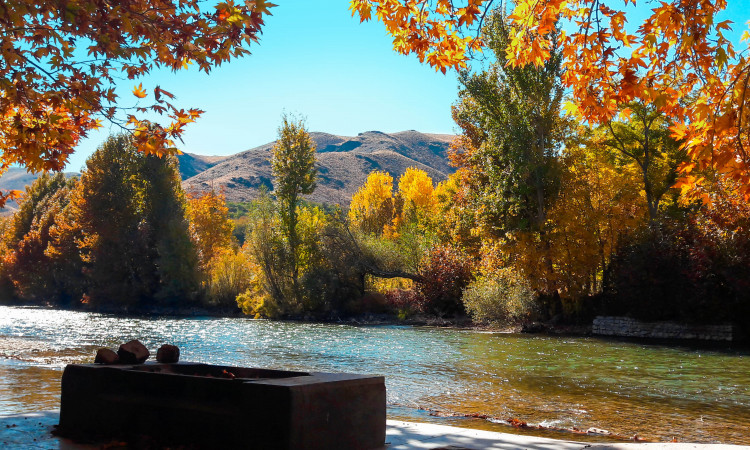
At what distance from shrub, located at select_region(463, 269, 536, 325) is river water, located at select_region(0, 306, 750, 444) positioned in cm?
198

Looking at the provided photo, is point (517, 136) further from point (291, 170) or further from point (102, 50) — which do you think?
point (102, 50)

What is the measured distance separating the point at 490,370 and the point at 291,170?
96.4 ft

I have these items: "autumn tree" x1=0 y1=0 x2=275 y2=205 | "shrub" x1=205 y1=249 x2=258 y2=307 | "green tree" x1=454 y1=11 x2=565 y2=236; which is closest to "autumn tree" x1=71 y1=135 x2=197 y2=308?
"shrub" x1=205 y1=249 x2=258 y2=307

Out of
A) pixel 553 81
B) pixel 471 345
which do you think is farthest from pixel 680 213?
pixel 471 345

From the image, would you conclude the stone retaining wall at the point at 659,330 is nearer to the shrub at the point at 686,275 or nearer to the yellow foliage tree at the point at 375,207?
the shrub at the point at 686,275

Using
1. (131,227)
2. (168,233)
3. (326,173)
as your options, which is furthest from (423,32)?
(326,173)

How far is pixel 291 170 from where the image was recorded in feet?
137

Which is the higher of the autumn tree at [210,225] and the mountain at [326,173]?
the mountain at [326,173]

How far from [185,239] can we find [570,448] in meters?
41.6

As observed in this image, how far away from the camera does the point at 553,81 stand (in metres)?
28.0

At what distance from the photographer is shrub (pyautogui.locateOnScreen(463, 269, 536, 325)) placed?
88.4ft

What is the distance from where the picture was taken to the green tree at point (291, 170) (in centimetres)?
4098

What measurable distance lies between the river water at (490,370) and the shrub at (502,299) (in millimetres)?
1982

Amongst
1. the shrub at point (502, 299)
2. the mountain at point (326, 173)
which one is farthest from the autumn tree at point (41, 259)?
the mountain at point (326, 173)
